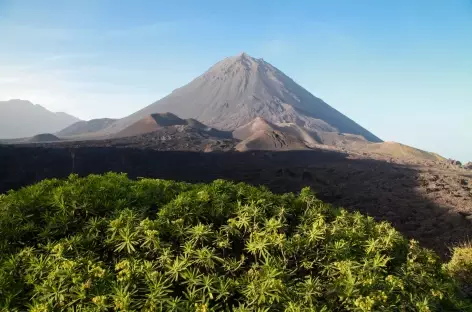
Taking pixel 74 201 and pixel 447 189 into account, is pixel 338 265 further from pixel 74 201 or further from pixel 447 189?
pixel 447 189

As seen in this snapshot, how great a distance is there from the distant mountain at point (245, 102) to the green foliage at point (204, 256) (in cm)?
10236

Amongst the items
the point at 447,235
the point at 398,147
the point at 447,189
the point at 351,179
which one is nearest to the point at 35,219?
the point at 447,235

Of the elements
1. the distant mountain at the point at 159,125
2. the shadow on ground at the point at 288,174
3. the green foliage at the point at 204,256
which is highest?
the distant mountain at the point at 159,125

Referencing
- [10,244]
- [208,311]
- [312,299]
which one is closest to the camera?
[208,311]

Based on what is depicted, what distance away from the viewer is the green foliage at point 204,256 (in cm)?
279

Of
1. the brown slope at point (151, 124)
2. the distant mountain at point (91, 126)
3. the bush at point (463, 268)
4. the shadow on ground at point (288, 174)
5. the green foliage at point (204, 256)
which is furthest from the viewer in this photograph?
the distant mountain at point (91, 126)

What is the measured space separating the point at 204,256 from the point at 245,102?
4998 inches

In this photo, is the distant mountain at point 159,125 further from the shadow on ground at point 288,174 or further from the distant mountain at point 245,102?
the shadow on ground at point 288,174

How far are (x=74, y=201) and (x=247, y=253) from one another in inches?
82.8

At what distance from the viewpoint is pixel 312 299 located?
2.81 m

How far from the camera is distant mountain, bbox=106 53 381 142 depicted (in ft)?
392

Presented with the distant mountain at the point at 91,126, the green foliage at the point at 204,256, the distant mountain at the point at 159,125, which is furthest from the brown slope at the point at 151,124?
the green foliage at the point at 204,256

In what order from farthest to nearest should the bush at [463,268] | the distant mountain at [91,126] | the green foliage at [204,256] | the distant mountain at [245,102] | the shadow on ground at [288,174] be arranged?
the distant mountain at [91,126]
the distant mountain at [245,102]
the shadow on ground at [288,174]
the bush at [463,268]
the green foliage at [204,256]

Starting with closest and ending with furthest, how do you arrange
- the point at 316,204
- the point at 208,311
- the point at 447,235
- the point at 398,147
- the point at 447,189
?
the point at 208,311
the point at 316,204
the point at 447,235
the point at 447,189
the point at 398,147
